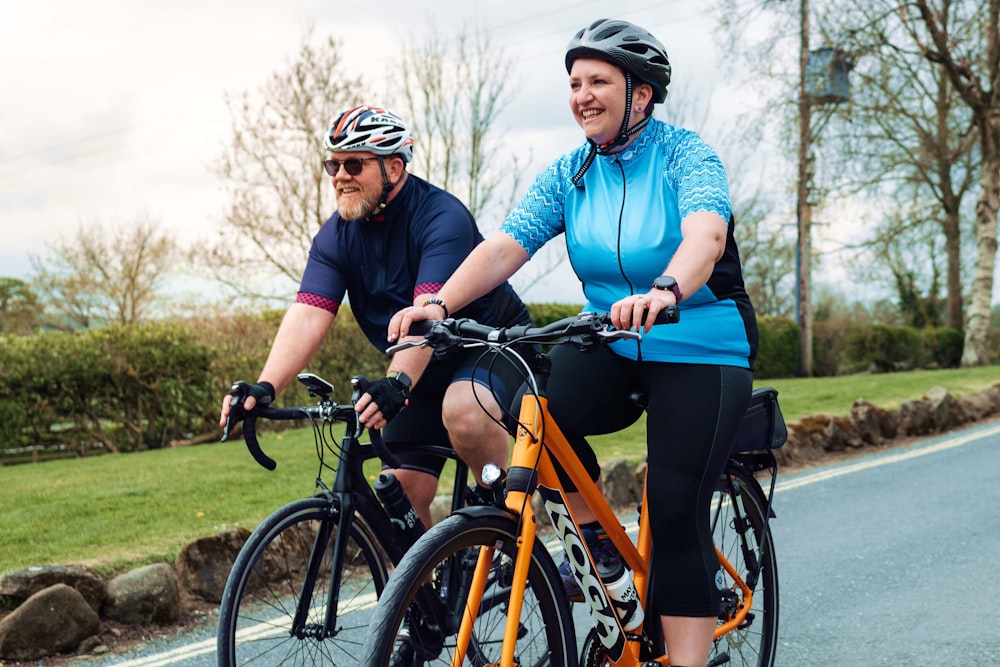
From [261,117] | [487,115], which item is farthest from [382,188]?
[261,117]

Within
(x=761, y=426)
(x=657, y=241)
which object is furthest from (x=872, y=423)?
(x=657, y=241)

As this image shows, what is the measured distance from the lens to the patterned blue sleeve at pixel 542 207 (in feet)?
10.5

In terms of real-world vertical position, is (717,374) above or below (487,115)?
below

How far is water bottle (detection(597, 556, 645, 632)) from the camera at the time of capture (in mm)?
2979

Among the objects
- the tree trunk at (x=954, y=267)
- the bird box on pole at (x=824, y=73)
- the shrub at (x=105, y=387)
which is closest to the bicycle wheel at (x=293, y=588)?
the shrub at (x=105, y=387)

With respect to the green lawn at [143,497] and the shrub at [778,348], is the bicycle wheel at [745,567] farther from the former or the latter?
the shrub at [778,348]

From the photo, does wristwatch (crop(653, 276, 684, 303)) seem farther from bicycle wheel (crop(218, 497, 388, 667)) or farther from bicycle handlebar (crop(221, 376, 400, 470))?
bicycle wheel (crop(218, 497, 388, 667))

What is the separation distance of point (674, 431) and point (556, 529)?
438 millimetres

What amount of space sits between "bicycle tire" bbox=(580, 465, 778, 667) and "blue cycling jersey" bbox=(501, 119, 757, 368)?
712 mm

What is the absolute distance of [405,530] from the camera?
10.9 ft

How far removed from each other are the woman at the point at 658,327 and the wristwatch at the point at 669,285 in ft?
1.05

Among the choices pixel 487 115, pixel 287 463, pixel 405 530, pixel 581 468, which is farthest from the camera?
pixel 487 115

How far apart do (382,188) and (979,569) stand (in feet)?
13.6

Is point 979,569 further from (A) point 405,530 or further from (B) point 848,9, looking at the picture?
(B) point 848,9
